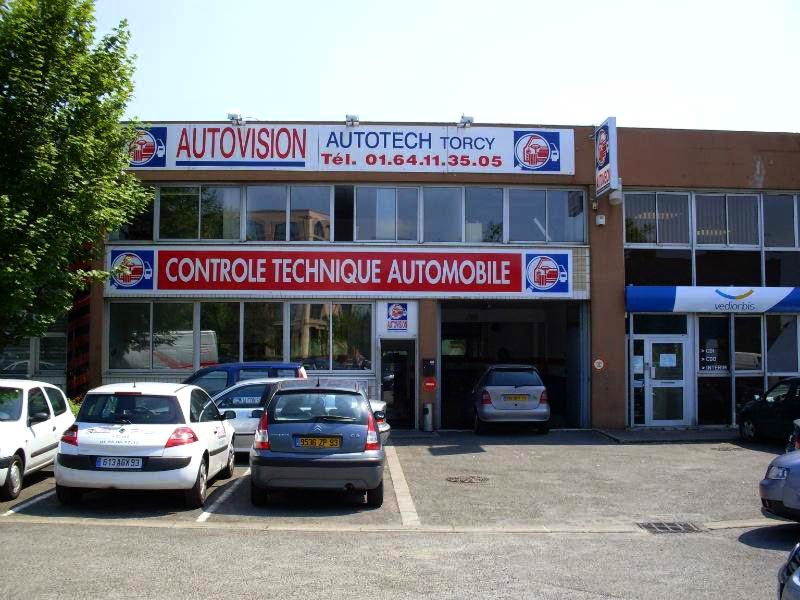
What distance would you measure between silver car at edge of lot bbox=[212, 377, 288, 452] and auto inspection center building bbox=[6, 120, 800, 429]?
15.9 feet

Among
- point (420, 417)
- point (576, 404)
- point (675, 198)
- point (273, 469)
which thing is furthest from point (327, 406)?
point (675, 198)

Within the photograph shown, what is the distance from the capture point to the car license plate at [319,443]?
945 centimetres

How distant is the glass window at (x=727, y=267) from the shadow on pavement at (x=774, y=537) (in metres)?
10.9

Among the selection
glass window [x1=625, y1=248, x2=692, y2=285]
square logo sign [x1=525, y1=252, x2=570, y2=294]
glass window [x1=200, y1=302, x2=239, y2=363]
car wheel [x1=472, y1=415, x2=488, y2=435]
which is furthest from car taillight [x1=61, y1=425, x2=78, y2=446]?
glass window [x1=625, y1=248, x2=692, y2=285]

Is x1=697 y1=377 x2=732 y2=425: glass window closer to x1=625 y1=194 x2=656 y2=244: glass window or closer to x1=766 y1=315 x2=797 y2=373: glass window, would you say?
x1=766 y1=315 x2=797 y2=373: glass window

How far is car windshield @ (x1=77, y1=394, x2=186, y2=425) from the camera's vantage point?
378 inches

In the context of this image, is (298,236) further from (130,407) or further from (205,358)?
(130,407)

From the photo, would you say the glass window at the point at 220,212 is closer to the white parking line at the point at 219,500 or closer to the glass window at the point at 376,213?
the glass window at the point at 376,213

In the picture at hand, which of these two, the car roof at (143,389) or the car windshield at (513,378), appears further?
the car windshield at (513,378)

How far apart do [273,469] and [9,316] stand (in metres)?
6.79

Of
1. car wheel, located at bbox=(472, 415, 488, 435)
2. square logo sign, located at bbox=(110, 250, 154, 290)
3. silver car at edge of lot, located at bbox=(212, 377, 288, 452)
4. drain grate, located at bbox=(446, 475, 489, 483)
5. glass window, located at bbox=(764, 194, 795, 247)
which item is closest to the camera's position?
drain grate, located at bbox=(446, 475, 489, 483)

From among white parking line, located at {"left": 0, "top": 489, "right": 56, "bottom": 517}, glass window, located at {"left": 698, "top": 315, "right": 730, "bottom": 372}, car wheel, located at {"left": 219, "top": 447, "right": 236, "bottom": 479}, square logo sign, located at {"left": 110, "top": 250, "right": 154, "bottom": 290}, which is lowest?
white parking line, located at {"left": 0, "top": 489, "right": 56, "bottom": 517}

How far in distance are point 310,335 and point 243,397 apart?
5145 millimetres

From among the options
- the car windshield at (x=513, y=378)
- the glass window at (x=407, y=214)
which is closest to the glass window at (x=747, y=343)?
the car windshield at (x=513, y=378)
